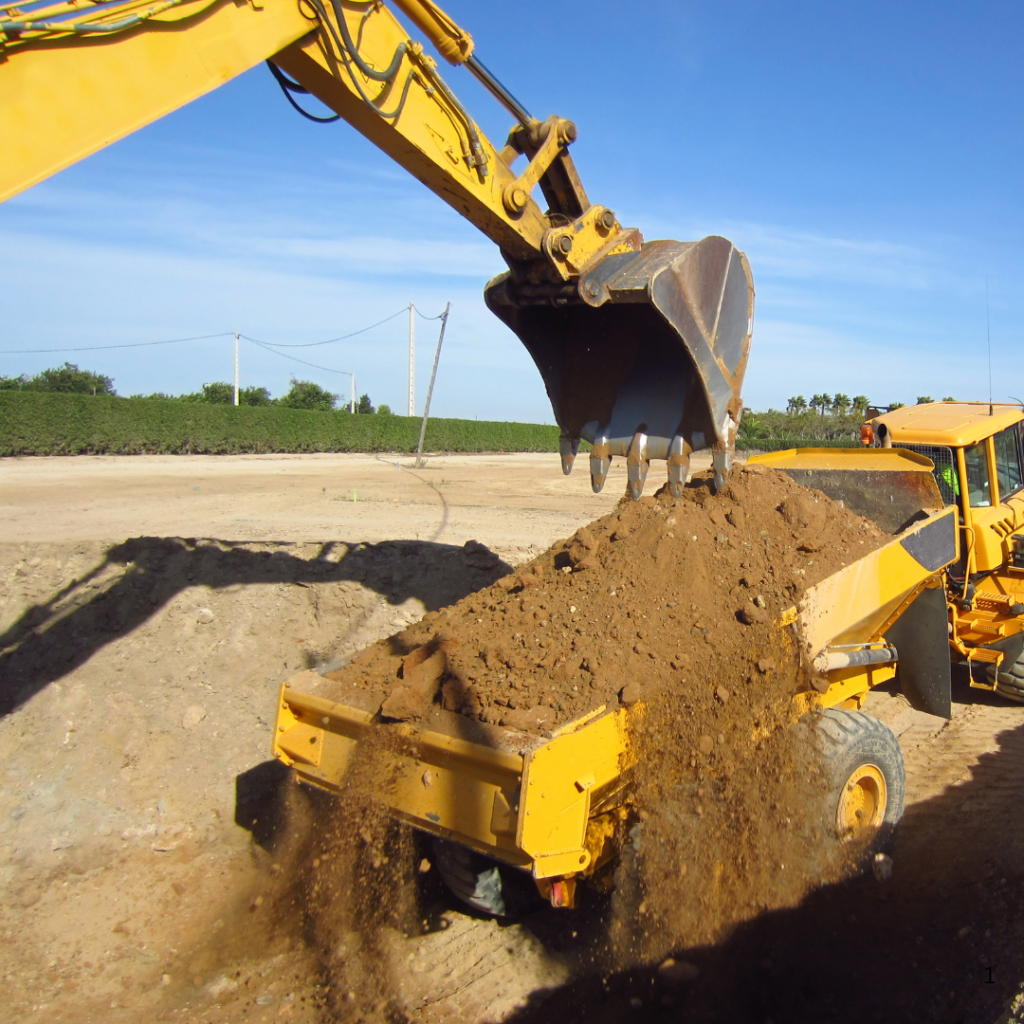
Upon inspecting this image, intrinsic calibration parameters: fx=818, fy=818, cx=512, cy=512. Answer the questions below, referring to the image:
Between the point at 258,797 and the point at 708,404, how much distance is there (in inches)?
138

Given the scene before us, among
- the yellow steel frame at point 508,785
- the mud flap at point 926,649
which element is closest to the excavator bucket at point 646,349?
the mud flap at point 926,649

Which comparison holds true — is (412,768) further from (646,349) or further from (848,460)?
(848,460)

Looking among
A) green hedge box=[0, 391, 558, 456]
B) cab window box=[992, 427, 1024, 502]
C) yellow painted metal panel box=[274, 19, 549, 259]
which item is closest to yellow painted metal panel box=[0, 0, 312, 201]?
yellow painted metal panel box=[274, 19, 549, 259]

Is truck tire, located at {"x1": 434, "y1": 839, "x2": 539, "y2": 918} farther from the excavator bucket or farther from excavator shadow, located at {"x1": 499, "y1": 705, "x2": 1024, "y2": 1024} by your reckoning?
the excavator bucket

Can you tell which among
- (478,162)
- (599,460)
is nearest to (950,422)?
(599,460)

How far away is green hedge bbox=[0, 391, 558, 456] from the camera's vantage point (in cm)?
2425

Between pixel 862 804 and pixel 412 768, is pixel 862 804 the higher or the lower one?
the lower one

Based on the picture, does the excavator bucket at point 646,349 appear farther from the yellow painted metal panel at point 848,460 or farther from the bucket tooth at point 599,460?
the yellow painted metal panel at point 848,460

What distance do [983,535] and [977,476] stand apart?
456 millimetres

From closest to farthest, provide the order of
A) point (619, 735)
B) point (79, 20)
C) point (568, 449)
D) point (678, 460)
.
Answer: point (79, 20)
point (619, 735)
point (678, 460)
point (568, 449)

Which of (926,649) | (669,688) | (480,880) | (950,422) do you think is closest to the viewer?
(669,688)

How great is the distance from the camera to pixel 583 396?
4.58 m

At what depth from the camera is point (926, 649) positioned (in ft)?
15.6

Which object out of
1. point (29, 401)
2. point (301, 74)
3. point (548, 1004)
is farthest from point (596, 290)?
point (29, 401)
